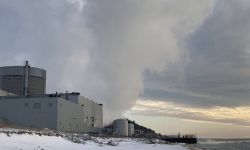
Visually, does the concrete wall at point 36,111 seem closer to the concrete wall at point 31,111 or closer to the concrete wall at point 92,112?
the concrete wall at point 31,111

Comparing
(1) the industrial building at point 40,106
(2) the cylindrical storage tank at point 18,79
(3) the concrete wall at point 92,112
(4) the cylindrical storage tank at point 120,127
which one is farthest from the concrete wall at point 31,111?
(4) the cylindrical storage tank at point 120,127

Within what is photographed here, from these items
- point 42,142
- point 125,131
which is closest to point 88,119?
point 125,131

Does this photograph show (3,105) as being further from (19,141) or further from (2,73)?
(19,141)

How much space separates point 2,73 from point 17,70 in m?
5.61

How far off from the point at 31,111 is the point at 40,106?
9.34 feet

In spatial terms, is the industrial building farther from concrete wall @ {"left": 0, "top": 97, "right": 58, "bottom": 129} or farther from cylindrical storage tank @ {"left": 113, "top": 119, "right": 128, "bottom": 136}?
cylindrical storage tank @ {"left": 113, "top": 119, "right": 128, "bottom": 136}

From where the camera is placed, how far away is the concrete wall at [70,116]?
11806cm

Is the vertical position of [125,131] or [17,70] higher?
[17,70]

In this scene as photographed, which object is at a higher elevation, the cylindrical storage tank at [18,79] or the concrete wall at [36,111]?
the cylindrical storage tank at [18,79]

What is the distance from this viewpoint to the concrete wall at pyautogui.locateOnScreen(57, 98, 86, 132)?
118062 mm

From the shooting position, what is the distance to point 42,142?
149 ft

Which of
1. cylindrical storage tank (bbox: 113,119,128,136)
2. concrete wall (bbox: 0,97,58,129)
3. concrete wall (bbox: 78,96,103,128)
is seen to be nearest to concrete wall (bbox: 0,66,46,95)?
concrete wall (bbox: 78,96,103,128)

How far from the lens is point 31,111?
116875 mm

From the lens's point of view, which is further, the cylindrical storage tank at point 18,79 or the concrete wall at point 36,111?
the cylindrical storage tank at point 18,79
